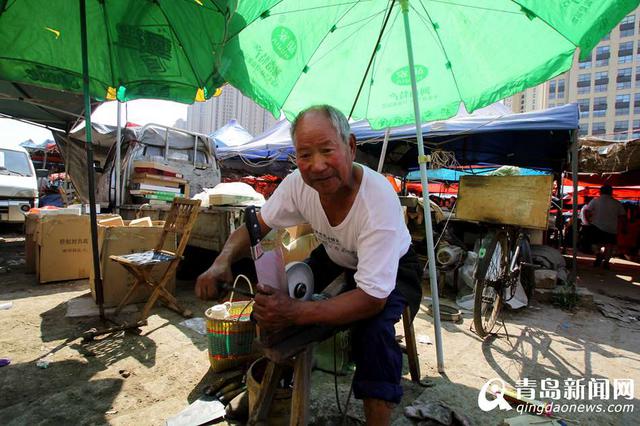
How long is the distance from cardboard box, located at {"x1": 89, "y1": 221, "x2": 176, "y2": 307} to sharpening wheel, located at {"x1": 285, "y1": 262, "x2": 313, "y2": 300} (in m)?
2.52

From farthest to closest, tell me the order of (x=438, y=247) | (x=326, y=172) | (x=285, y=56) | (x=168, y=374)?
1. (x=438, y=247)
2. (x=285, y=56)
3. (x=168, y=374)
4. (x=326, y=172)

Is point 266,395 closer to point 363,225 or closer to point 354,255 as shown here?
point 354,255

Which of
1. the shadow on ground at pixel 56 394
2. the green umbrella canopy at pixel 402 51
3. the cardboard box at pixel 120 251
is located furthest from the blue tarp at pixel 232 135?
the shadow on ground at pixel 56 394

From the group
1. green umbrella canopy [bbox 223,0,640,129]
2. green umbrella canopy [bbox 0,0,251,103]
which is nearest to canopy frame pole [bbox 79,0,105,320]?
green umbrella canopy [bbox 0,0,251,103]

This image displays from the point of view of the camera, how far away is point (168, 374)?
90.8 inches

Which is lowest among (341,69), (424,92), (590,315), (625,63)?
(590,315)

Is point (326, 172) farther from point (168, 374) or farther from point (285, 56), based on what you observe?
point (168, 374)

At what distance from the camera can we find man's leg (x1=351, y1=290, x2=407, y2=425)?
140 cm

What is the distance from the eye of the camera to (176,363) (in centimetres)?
246

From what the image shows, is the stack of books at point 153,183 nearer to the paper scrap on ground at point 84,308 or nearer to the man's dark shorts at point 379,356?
the paper scrap on ground at point 84,308

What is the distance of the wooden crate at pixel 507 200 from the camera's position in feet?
11.1

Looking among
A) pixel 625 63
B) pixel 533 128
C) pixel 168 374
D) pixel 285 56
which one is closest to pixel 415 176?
pixel 533 128

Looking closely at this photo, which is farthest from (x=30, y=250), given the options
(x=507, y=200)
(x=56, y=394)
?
(x=507, y=200)

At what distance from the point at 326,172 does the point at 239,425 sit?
1520mm
